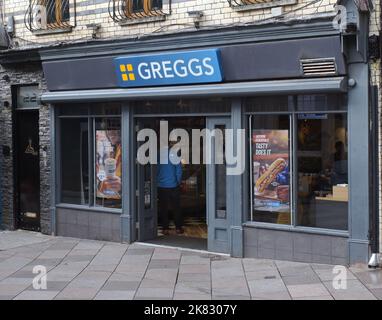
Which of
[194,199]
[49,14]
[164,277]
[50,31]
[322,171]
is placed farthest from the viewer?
[194,199]

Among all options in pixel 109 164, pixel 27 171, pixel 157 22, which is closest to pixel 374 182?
pixel 157 22

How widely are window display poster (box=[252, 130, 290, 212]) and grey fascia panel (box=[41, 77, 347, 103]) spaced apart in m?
0.77

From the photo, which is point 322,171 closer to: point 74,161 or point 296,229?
point 296,229

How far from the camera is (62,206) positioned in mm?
12195

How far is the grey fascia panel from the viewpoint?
8.76 metres

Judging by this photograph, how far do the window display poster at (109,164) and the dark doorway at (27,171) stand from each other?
161cm

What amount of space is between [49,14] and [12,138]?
2650 mm

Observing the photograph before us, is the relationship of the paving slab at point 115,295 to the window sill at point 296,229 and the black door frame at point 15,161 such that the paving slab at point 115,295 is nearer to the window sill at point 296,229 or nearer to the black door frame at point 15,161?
the window sill at point 296,229

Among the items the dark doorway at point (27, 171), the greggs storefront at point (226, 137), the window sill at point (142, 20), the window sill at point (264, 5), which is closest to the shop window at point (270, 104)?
the greggs storefront at point (226, 137)

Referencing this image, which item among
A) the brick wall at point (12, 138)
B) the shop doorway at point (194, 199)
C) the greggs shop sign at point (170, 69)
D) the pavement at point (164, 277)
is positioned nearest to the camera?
the pavement at point (164, 277)

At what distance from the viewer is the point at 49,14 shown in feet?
39.9

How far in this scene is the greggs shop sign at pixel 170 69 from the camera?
9711 millimetres

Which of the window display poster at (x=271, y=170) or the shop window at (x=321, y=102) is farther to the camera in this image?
the window display poster at (x=271, y=170)

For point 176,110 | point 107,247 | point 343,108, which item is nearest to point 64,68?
point 176,110
